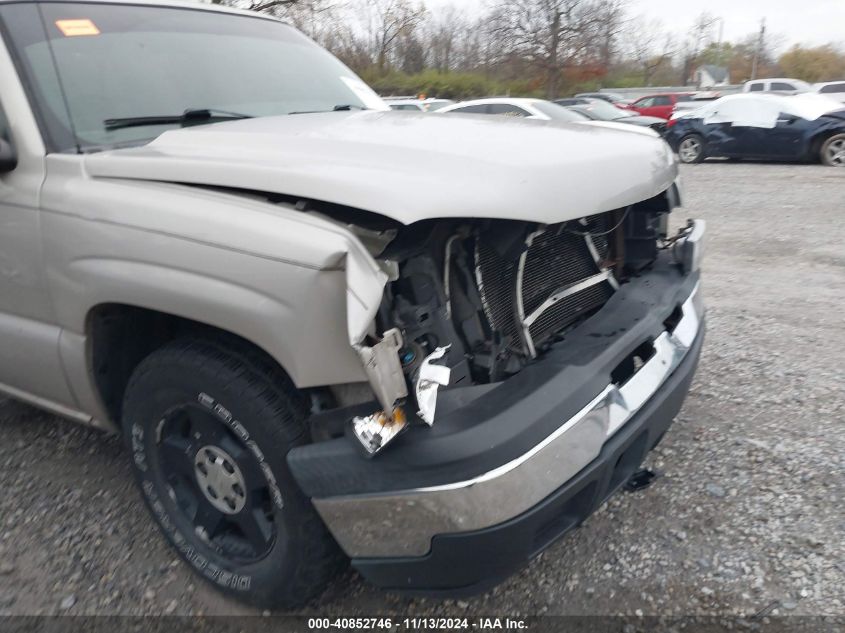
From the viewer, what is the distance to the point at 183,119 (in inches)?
112

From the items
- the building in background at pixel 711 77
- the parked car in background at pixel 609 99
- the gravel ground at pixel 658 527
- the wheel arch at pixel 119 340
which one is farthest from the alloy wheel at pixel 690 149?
the building in background at pixel 711 77

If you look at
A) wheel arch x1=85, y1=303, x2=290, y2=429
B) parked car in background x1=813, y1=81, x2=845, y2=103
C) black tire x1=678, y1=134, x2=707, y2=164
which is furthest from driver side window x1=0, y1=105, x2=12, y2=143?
parked car in background x1=813, y1=81, x2=845, y2=103

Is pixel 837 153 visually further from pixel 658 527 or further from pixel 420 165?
pixel 420 165

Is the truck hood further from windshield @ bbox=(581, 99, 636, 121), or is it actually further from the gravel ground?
windshield @ bbox=(581, 99, 636, 121)

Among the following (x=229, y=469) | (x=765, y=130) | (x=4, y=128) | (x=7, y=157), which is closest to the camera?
(x=229, y=469)

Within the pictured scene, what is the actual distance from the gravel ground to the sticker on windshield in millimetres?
1864

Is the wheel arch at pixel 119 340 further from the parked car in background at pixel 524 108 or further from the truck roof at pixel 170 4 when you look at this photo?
the parked car in background at pixel 524 108

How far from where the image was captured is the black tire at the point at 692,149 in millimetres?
14625

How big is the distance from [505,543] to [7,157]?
213 centimetres

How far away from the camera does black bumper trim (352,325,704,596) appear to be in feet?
5.99

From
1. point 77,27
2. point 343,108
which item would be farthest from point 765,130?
point 77,27

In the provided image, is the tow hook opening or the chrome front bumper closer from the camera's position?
the chrome front bumper

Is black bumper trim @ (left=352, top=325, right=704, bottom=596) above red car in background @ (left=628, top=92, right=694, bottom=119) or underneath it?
above

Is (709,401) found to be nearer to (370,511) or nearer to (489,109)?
(370,511)
